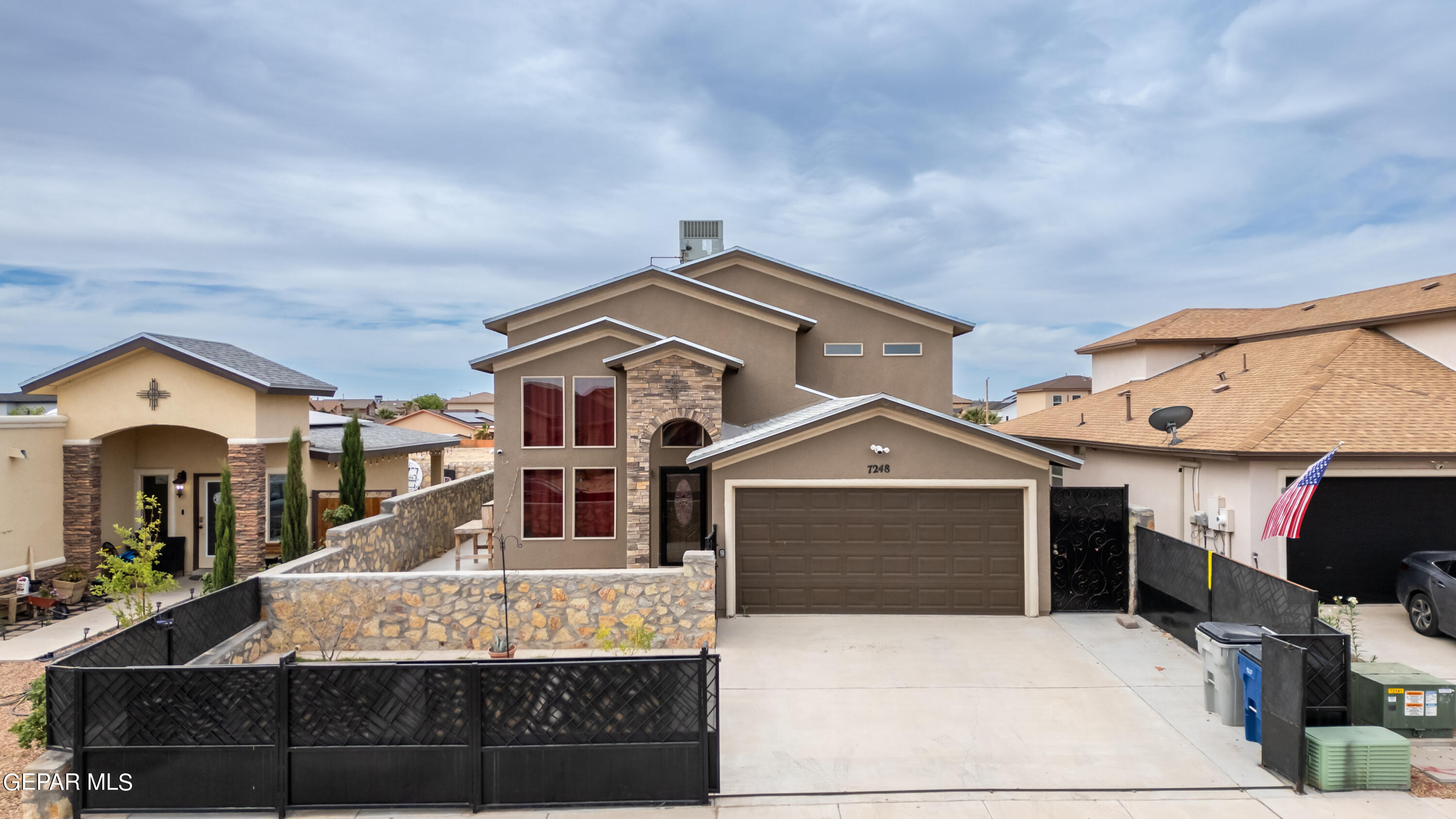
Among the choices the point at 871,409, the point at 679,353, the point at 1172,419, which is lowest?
the point at 1172,419

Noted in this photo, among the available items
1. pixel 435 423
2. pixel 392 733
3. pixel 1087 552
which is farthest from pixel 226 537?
pixel 435 423

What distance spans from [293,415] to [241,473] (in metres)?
1.96

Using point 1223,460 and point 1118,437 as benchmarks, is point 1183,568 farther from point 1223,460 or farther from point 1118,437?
point 1118,437

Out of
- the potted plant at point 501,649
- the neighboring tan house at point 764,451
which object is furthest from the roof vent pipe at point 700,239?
the potted plant at point 501,649

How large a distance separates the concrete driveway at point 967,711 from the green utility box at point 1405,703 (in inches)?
48.8

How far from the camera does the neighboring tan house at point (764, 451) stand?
41.3 ft

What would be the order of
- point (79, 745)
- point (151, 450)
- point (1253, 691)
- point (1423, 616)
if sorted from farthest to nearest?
point (151, 450) → point (1423, 616) → point (1253, 691) → point (79, 745)

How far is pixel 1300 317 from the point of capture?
64.3 feet

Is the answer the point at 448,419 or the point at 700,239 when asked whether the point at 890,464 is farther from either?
the point at 448,419

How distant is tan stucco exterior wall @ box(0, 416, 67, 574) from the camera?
13195 millimetres

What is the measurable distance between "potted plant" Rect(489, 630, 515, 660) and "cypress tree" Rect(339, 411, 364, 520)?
26.9 ft

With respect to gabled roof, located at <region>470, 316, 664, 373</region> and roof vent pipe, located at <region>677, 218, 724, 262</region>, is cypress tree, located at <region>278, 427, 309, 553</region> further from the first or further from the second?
roof vent pipe, located at <region>677, 218, 724, 262</region>

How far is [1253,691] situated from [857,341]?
1352 cm

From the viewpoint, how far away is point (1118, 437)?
55.5 feet
